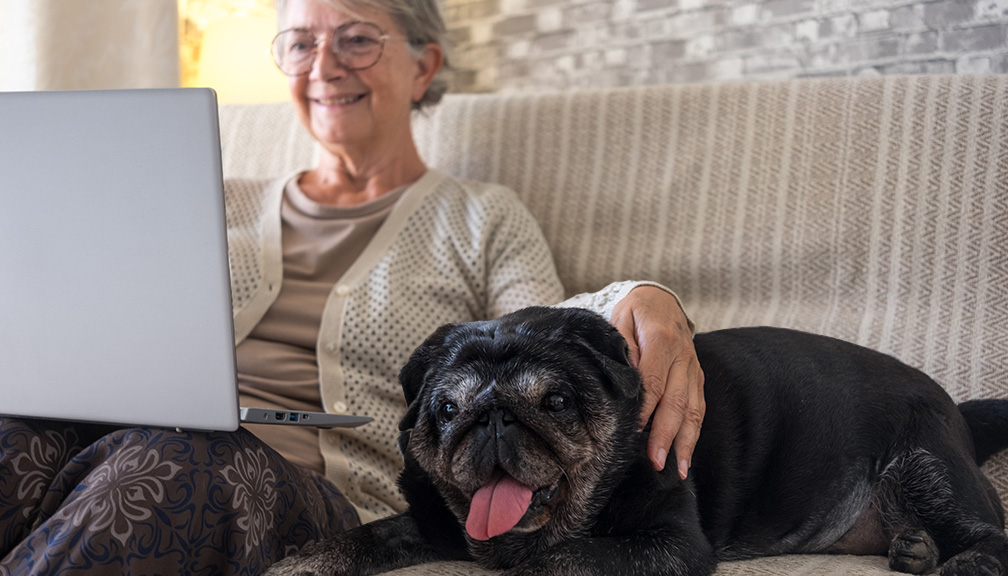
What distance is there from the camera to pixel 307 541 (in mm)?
1090

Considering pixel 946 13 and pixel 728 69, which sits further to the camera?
pixel 728 69

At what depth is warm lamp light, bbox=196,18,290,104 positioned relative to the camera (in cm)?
305

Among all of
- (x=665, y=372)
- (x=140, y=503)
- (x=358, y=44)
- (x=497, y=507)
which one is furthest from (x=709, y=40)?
(x=140, y=503)

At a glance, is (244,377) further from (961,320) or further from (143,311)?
(961,320)

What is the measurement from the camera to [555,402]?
95cm

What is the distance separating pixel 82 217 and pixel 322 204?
0.85m

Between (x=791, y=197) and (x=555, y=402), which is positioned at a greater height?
(x=791, y=197)

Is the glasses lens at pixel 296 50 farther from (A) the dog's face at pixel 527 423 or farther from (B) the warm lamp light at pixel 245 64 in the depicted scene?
(B) the warm lamp light at pixel 245 64

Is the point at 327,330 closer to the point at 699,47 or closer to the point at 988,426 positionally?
the point at 988,426

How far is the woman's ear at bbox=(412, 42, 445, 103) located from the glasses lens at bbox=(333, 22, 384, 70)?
14cm

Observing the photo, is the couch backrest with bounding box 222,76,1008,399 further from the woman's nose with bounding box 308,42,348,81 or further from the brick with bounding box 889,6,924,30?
the brick with bounding box 889,6,924,30

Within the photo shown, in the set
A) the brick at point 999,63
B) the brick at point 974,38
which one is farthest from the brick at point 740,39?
the brick at point 999,63

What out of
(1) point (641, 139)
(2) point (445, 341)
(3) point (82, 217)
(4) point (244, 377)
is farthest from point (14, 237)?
(1) point (641, 139)

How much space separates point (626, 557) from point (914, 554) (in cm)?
42
